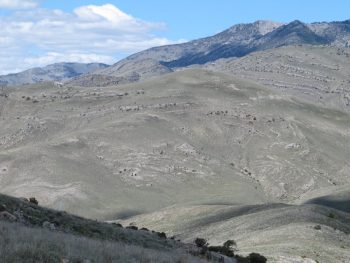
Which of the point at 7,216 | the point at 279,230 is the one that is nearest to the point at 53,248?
the point at 7,216

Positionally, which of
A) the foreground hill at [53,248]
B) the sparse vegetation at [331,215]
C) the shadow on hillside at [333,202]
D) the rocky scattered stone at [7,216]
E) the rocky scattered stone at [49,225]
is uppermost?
the foreground hill at [53,248]

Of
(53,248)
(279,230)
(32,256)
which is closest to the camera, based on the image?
(32,256)

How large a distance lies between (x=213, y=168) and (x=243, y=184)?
48.9 ft

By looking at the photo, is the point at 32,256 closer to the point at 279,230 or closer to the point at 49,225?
the point at 49,225

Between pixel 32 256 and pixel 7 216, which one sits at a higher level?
pixel 32 256

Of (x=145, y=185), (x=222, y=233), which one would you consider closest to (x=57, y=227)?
(x=222, y=233)

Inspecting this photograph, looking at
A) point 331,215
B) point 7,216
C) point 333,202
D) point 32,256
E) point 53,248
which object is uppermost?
point 32,256

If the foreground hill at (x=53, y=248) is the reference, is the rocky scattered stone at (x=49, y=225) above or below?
below

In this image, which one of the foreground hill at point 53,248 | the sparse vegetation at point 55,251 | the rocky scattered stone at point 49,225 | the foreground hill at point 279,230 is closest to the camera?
the sparse vegetation at point 55,251

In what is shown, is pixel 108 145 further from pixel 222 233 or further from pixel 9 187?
pixel 222 233

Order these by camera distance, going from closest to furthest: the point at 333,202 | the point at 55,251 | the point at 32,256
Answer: the point at 32,256
the point at 55,251
the point at 333,202

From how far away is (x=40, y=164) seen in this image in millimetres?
157750

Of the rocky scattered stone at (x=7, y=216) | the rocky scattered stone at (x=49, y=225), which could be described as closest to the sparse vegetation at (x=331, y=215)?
the rocky scattered stone at (x=49, y=225)

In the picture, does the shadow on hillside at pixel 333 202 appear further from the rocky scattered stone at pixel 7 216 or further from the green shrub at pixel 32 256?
the green shrub at pixel 32 256
